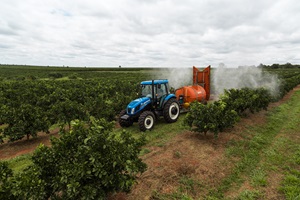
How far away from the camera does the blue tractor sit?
10102 millimetres

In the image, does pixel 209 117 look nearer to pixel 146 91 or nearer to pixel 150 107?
pixel 150 107

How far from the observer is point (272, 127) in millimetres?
10414

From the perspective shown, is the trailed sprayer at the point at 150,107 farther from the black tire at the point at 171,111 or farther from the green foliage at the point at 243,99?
the green foliage at the point at 243,99

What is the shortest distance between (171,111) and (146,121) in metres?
1.92

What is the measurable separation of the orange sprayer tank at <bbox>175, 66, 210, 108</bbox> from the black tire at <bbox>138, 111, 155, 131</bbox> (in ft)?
12.7

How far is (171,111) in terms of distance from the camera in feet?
36.8

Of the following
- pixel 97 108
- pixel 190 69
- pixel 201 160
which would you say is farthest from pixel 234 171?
pixel 190 69

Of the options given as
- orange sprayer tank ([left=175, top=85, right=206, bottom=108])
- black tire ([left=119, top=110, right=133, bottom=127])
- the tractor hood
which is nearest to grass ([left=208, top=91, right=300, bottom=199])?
orange sprayer tank ([left=175, top=85, right=206, bottom=108])

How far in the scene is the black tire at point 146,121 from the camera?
9.76 meters

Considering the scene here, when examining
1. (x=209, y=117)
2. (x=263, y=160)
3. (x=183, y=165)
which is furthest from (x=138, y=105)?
(x=263, y=160)

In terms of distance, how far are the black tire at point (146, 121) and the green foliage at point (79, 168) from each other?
5.36 meters

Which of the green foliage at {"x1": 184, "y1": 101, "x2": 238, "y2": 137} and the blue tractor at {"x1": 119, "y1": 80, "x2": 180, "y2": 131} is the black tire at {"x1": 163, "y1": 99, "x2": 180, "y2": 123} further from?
the green foliage at {"x1": 184, "y1": 101, "x2": 238, "y2": 137}

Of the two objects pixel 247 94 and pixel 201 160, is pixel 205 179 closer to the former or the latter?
pixel 201 160

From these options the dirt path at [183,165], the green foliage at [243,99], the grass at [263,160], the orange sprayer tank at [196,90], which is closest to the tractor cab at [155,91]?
the dirt path at [183,165]
